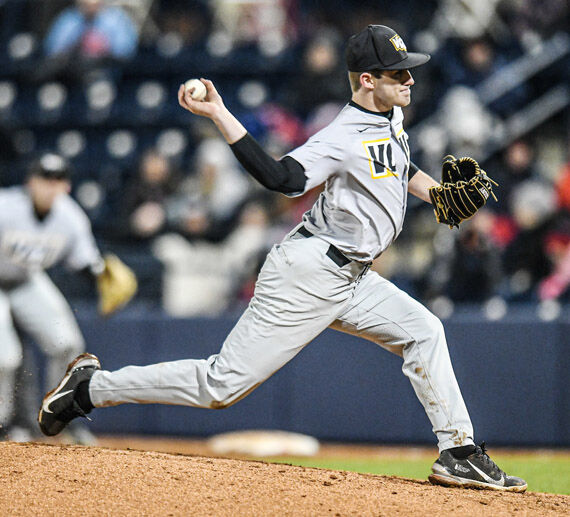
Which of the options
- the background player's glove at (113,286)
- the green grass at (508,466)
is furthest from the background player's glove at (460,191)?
the background player's glove at (113,286)

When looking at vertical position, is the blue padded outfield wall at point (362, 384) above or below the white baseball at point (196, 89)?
below

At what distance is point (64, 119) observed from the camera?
1208 cm

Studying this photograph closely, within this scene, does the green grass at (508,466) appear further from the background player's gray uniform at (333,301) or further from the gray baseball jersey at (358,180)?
the gray baseball jersey at (358,180)

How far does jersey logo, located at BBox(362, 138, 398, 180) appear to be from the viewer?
414cm

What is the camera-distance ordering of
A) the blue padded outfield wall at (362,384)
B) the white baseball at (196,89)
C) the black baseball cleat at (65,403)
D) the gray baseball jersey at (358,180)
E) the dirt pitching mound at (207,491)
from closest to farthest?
the dirt pitching mound at (207,491), the white baseball at (196,89), the gray baseball jersey at (358,180), the black baseball cleat at (65,403), the blue padded outfield wall at (362,384)

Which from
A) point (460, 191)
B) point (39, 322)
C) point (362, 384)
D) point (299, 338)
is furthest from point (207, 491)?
point (362, 384)

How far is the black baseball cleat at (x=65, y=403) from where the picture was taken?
14.6ft

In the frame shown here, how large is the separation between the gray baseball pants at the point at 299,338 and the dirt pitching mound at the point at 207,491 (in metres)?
0.29

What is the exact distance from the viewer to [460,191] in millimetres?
4301

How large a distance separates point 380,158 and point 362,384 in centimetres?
461

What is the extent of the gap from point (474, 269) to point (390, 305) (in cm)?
411

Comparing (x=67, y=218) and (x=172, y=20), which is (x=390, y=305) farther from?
(x=172, y=20)

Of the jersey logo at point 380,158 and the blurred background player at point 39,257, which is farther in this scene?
the blurred background player at point 39,257

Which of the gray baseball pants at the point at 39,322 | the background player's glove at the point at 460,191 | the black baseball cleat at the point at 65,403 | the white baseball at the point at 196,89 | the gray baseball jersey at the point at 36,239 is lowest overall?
the gray baseball pants at the point at 39,322
